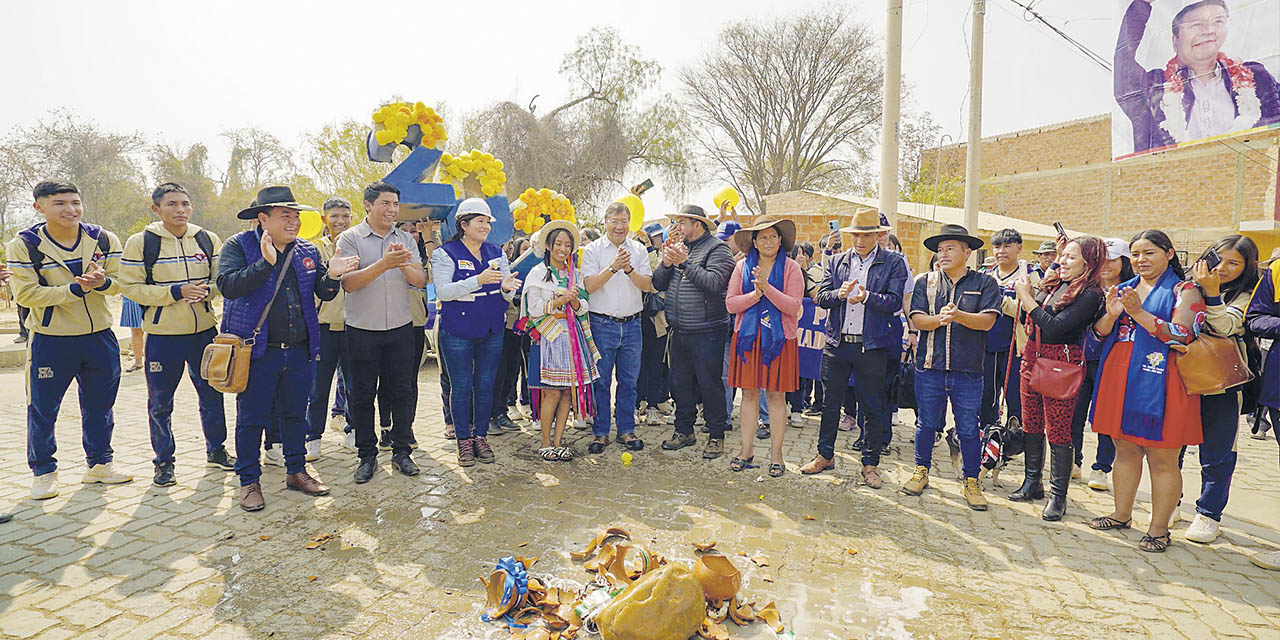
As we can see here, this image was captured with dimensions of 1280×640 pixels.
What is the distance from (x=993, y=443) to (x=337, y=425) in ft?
19.5

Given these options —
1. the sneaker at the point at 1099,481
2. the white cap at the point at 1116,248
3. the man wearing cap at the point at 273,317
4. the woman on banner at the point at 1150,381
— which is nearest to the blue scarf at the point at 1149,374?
the woman on banner at the point at 1150,381

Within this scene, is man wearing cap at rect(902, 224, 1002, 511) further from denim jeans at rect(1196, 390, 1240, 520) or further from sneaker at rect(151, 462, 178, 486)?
sneaker at rect(151, 462, 178, 486)

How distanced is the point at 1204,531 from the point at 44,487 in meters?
7.52

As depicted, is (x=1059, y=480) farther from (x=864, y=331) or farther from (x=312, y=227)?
(x=312, y=227)

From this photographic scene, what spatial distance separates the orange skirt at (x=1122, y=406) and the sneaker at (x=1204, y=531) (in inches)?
24.8

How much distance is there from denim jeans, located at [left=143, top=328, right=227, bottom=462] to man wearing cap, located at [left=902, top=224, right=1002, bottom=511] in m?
5.16

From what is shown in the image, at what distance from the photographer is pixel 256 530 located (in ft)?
13.3

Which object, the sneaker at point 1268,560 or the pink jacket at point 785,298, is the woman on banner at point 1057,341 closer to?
the sneaker at point 1268,560

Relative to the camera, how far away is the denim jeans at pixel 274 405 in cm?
443

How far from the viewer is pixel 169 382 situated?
4.75 metres

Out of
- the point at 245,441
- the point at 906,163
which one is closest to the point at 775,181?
the point at 906,163

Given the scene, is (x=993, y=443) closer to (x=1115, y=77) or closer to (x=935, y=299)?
(x=935, y=299)

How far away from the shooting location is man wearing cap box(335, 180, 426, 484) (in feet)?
16.0

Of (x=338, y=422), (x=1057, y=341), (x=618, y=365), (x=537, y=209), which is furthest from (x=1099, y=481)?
(x=338, y=422)
